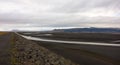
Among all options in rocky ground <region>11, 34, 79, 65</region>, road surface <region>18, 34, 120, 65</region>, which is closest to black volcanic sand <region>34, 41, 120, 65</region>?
road surface <region>18, 34, 120, 65</region>

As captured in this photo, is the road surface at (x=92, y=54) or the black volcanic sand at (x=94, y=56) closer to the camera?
the black volcanic sand at (x=94, y=56)

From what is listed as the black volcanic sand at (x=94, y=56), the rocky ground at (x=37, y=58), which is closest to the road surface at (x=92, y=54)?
the black volcanic sand at (x=94, y=56)

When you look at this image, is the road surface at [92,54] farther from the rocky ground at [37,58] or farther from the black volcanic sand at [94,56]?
the rocky ground at [37,58]

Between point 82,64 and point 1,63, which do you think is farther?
point 82,64

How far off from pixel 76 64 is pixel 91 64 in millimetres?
1404

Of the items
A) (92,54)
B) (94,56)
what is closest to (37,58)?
(94,56)

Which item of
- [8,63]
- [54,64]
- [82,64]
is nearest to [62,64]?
[54,64]

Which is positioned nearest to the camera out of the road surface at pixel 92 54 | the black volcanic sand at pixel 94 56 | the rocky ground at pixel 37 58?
the rocky ground at pixel 37 58

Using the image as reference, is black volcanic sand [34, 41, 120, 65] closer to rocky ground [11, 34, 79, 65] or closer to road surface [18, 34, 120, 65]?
road surface [18, 34, 120, 65]

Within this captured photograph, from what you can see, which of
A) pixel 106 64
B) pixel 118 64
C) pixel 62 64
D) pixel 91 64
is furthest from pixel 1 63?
pixel 118 64

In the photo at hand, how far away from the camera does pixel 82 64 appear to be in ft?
66.1

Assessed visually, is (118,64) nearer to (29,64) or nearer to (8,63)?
(29,64)

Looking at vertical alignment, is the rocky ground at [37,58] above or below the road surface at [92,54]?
above

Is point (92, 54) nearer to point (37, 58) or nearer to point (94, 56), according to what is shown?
point (94, 56)
